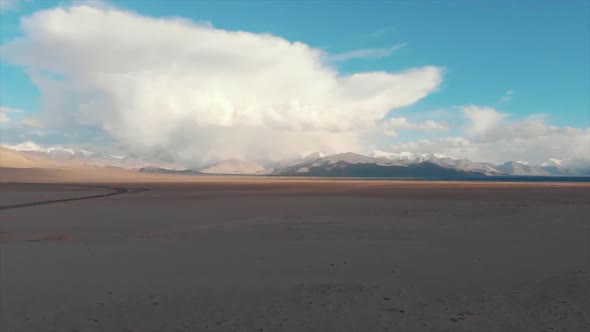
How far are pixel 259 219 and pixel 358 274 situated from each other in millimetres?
15403

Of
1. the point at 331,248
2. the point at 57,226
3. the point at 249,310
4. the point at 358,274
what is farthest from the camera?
the point at 57,226

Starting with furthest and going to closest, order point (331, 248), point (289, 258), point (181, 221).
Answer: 1. point (181, 221)
2. point (331, 248)
3. point (289, 258)

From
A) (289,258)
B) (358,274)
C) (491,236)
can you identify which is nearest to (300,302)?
(358,274)

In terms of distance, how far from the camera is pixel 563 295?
10297 mm

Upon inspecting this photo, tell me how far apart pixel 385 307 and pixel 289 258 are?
5865 mm

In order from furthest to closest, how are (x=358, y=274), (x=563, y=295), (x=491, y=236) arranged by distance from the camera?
(x=491, y=236), (x=358, y=274), (x=563, y=295)

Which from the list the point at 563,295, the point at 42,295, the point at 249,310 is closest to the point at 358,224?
the point at 563,295

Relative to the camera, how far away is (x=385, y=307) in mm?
9445

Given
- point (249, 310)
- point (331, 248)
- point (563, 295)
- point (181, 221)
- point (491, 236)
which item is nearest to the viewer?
point (249, 310)

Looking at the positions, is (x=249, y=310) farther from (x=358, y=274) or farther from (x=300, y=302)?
(x=358, y=274)

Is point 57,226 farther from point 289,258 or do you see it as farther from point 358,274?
point 358,274

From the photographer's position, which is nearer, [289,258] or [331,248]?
[289,258]

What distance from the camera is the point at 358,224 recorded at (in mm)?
24219

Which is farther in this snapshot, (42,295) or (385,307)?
(42,295)
